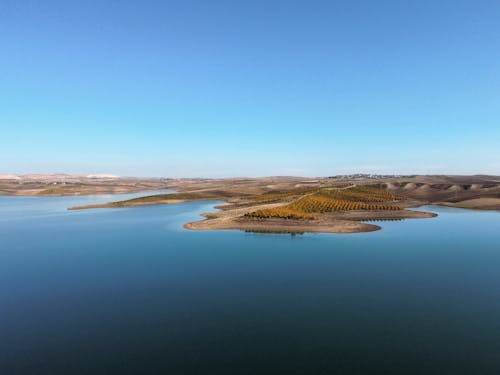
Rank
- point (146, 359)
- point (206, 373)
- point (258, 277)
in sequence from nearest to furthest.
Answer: point (206, 373)
point (146, 359)
point (258, 277)

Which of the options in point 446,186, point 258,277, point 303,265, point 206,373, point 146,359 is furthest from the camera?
point 446,186

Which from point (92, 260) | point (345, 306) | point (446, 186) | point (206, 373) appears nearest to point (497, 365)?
point (345, 306)

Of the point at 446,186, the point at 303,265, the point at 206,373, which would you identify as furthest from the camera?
the point at 446,186

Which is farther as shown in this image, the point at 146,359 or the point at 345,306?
the point at 345,306

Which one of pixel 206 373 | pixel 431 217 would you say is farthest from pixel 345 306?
pixel 431 217

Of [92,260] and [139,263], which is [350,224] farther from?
[92,260]

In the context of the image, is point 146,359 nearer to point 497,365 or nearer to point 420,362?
point 420,362

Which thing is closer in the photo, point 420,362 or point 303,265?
point 420,362
